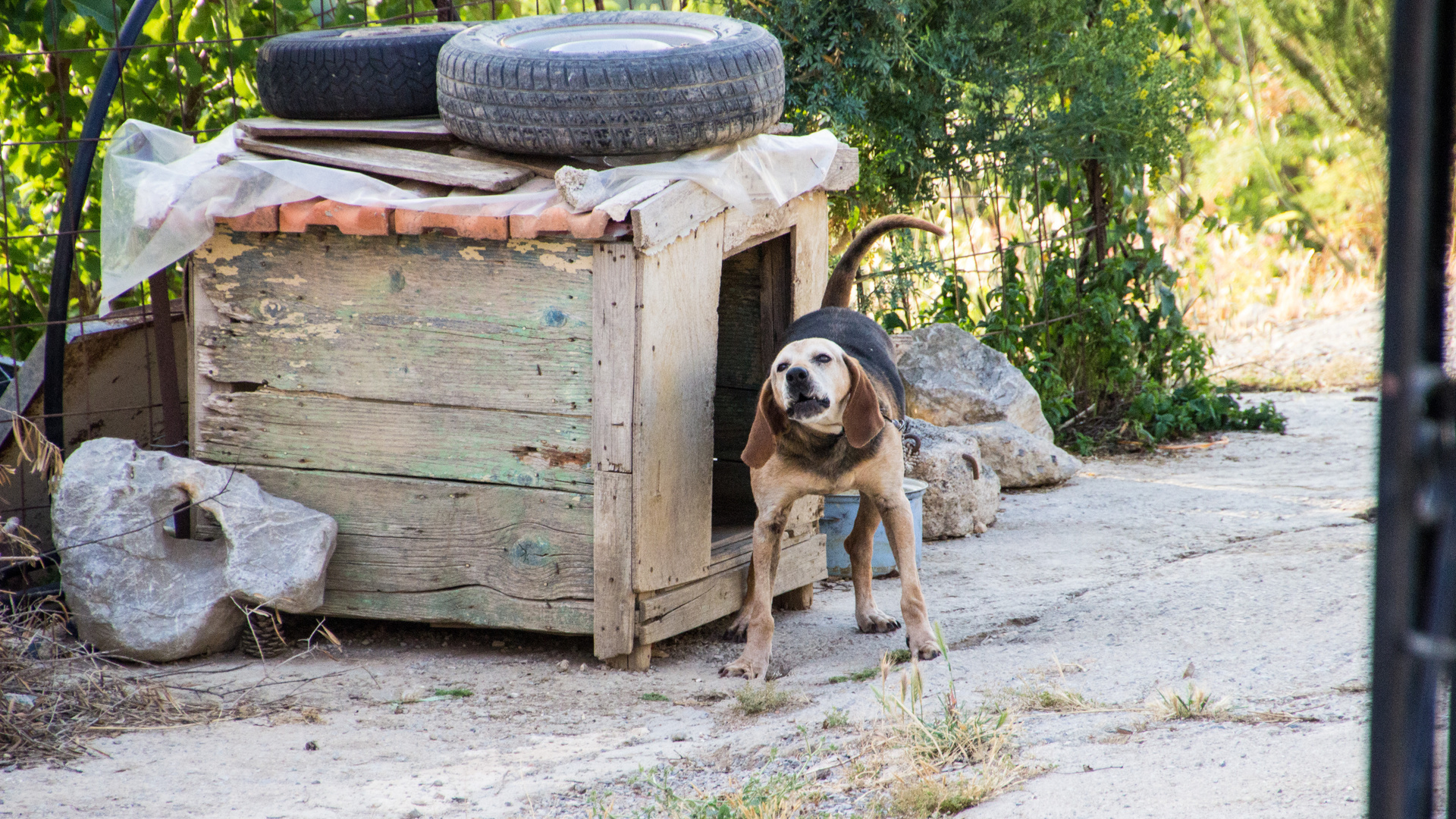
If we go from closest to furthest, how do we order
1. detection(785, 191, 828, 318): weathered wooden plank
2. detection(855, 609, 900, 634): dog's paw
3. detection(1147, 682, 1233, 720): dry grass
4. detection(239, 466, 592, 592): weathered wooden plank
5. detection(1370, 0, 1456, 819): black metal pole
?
detection(1370, 0, 1456, 819): black metal pole → detection(1147, 682, 1233, 720): dry grass → detection(239, 466, 592, 592): weathered wooden plank → detection(855, 609, 900, 634): dog's paw → detection(785, 191, 828, 318): weathered wooden plank

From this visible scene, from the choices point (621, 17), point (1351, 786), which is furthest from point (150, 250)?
point (1351, 786)

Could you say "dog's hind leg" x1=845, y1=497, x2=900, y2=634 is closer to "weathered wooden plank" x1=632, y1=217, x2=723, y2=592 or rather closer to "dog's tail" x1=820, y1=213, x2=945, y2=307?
"weathered wooden plank" x1=632, y1=217, x2=723, y2=592

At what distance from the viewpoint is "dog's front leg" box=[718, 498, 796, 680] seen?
167 inches

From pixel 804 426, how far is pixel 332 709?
175cm

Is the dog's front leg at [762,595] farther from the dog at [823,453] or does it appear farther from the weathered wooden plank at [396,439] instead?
the weathered wooden plank at [396,439]

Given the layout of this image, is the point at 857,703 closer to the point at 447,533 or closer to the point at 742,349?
the point at 447,533

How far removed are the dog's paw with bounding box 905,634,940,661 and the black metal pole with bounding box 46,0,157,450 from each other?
3207 millimetres

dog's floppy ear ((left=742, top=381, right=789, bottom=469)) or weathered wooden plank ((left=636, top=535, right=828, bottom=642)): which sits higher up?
dog's floppy ear ((left=742, top=381, right=789, bottom=469))

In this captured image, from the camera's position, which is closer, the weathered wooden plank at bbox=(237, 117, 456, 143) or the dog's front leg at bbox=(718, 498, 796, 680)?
the dog's front leg at bbox=(718, 498, 796, 680)

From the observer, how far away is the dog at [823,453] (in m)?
4.08

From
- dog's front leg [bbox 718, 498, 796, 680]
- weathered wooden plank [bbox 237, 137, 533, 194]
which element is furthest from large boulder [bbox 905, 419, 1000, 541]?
weathered wooden plank [bbox 237, 137, 533, 194]

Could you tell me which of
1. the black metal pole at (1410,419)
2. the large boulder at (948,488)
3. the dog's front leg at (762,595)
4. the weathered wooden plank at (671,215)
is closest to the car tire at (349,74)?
the weathered wooden plank at (671,215)

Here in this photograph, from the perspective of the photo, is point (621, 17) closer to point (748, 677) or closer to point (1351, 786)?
point (748, 677)

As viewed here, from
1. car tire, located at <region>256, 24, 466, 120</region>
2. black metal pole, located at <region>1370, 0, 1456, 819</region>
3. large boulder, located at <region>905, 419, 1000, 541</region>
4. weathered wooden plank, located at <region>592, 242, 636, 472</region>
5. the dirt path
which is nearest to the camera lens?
black metal pole, located at <region>1370, 0, 1456, 819</region>
